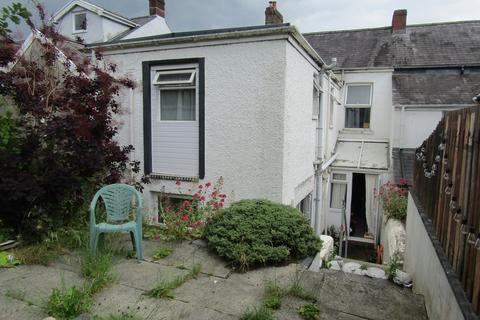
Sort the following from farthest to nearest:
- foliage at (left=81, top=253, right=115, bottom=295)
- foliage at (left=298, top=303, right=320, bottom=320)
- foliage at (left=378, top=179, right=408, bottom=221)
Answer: foliage at (left=378, top=179, right=408, bottom=221) → foliage at (left=81, top=253, right=115, bottom=295) → foliage at (left=298, top=303, right=320, bottom=320)

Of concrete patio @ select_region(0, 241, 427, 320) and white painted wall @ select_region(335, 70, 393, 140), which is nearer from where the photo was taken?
concrete patio @ select_region(0, 241, 427, 320)

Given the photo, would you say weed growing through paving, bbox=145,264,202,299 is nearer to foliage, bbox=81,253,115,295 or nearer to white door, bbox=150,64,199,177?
foliage, bbox=81,253,115,295

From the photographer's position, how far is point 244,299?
135 inches

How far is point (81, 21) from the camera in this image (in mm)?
14211

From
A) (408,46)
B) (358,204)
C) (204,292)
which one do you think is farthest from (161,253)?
(408,46)

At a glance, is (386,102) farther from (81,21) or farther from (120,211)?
(81,21)

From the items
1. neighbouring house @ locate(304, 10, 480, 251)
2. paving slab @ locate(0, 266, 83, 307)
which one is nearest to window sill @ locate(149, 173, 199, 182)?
paving slab @ locate(0, 266, 83, 307)

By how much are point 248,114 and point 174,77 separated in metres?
2.07

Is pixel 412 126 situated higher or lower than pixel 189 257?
higher

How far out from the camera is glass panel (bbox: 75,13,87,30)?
14055 millimetres

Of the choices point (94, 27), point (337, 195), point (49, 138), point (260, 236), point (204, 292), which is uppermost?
point (94, 27)

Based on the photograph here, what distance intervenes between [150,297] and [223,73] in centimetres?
493

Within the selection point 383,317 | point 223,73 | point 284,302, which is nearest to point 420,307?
point 383,317

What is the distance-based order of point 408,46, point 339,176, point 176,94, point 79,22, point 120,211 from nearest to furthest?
point 120,211
point 176,94
point 339,176
point 79,22
point 408,46
